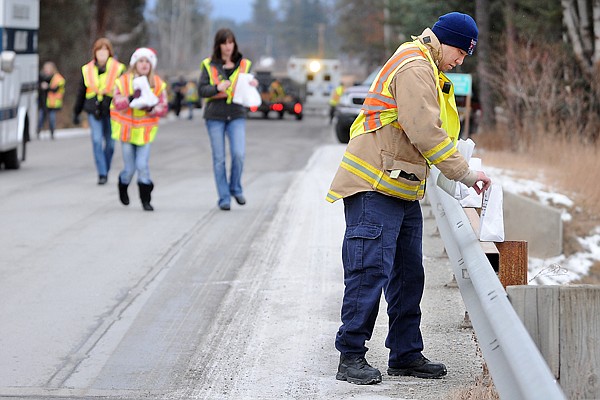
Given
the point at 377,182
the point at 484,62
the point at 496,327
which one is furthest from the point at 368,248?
the point at 484,62

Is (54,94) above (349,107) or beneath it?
beneath

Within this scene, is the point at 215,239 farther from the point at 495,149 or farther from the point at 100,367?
the point at 495,149

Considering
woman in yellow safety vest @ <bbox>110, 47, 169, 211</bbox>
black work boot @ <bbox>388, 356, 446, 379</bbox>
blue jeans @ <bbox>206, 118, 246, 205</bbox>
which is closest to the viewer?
black work boot @ <bbox>388, 356, 446, 379</bbox>

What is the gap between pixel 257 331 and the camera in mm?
7445

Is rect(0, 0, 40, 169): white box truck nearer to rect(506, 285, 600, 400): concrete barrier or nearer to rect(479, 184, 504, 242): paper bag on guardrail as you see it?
→ rect(479, 184, 504, 242): paper bag on guardrail

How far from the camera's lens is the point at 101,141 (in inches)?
639

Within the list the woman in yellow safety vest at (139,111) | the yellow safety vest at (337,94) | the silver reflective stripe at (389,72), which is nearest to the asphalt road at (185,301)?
the woman in yellow safety vest at (139,111)

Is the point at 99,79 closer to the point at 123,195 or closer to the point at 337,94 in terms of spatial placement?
the point at 123,195

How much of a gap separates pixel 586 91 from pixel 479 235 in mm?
15679

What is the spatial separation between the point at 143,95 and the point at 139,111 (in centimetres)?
27

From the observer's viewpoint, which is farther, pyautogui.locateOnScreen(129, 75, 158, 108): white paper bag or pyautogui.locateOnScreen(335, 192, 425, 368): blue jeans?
pyautogui.locateOnScreen(129, 75, 158, 108): white paper bag

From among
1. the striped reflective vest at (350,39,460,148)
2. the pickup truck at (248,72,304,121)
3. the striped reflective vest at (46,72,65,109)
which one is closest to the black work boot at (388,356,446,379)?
the striped reflective vest at (350,39,460,148)

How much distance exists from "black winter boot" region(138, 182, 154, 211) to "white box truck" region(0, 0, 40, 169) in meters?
4.31

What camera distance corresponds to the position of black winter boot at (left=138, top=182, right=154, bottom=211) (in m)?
13.3
